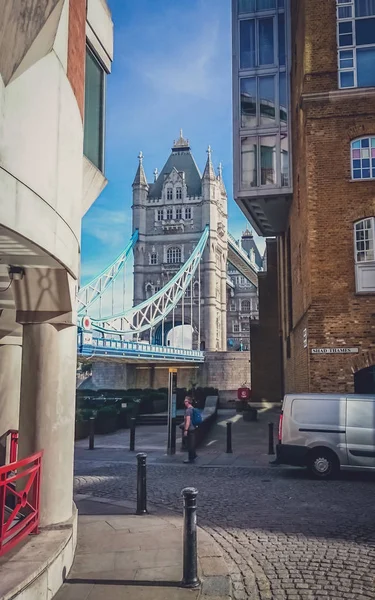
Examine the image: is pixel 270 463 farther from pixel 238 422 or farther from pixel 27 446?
pixel 238 422

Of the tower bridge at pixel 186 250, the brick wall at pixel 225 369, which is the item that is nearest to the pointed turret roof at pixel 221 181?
the tower bridge at pixel 186 250

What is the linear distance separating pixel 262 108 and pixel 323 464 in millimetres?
14540

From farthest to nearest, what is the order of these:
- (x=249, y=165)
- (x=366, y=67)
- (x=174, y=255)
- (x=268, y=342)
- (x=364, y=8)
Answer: (x=174, y=255), (x=268, y=342), (x=249, y=165), (x=364, y=8), (x=366, y=67)

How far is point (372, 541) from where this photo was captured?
21.5ft

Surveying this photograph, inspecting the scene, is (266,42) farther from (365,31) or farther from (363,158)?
(363,158)

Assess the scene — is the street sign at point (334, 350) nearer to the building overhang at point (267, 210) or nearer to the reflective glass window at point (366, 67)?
the building overhang at point (267, 210)

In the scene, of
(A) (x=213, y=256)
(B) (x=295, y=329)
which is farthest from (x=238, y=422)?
(A) (x=213, y=256)

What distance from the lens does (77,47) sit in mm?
6574

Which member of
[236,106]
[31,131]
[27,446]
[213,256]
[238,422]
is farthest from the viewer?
[213,256]

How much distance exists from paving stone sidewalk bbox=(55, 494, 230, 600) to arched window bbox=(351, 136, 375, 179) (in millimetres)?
11082

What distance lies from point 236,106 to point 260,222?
5041mm

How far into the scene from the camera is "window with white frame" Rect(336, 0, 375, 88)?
1628 cm

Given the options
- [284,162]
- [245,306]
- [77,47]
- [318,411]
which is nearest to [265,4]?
[284,162]

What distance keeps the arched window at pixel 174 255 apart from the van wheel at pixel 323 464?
88.7 metres
